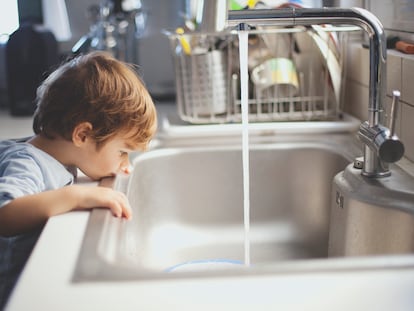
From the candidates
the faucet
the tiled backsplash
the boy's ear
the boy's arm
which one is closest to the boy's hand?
the boy's arm

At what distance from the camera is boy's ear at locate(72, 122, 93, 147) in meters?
0.90


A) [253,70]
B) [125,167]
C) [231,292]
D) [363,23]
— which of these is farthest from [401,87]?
[231,292]

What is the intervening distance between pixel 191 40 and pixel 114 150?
1.42 feet

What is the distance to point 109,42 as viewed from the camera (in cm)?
155

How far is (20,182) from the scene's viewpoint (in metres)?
0.78

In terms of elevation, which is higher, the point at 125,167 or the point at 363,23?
the point at 363,23

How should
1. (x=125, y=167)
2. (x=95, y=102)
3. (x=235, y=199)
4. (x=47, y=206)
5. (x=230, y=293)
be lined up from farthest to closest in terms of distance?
1. (x=235, y=199)
2. (x=125, y=167)
3. (x=95, y=102)
4. (x=47, y=206)
5. (x=230, y=293)

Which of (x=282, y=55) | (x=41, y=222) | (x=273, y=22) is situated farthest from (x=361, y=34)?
(x=41, y=222)

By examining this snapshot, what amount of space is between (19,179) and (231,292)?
15.9 inches

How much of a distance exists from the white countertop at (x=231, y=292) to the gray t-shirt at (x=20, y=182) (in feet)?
0.76

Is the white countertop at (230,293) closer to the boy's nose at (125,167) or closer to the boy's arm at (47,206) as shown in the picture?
the boy's arm at (47,206)

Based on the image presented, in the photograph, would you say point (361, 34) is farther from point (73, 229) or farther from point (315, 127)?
point (73, 229)

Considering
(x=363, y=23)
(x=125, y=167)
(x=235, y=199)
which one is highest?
(x=363, y=23)

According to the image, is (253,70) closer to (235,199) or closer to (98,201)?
(235,199)
